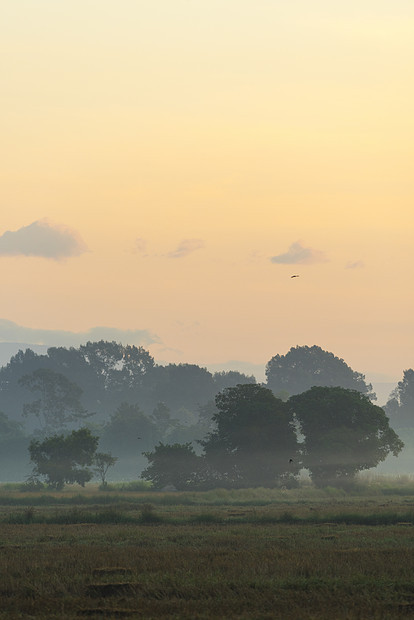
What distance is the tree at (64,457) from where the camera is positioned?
316ft

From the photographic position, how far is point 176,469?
3649 inches

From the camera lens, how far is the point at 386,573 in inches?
945

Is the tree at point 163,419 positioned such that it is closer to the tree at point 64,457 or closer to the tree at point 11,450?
the tree at point 11,450

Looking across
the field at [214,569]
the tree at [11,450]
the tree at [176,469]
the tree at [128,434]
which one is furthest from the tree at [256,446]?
the tree at [11,450]

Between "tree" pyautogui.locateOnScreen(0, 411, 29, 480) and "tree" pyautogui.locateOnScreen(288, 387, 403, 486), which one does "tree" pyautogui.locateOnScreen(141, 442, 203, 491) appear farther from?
"tree" pyautogui.locateOnScreen(0, 411, 29, 480)

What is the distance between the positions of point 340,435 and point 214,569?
6618 cm

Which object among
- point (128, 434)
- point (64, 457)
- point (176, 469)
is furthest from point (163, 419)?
point (176, 469)

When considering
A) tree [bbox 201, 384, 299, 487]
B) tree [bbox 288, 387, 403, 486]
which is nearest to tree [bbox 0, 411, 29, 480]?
tree [bbox 201, 384, 299, 487]

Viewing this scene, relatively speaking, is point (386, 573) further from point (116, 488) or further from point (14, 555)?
point (116, 488)

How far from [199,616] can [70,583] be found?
6014 mm

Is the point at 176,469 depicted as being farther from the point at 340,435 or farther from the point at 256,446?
the point at 340,435

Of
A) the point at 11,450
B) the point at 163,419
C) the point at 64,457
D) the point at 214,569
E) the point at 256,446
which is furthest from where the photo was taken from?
the point at 163,419

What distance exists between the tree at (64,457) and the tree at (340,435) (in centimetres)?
2437

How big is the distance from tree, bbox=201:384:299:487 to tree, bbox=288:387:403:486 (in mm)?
2010
